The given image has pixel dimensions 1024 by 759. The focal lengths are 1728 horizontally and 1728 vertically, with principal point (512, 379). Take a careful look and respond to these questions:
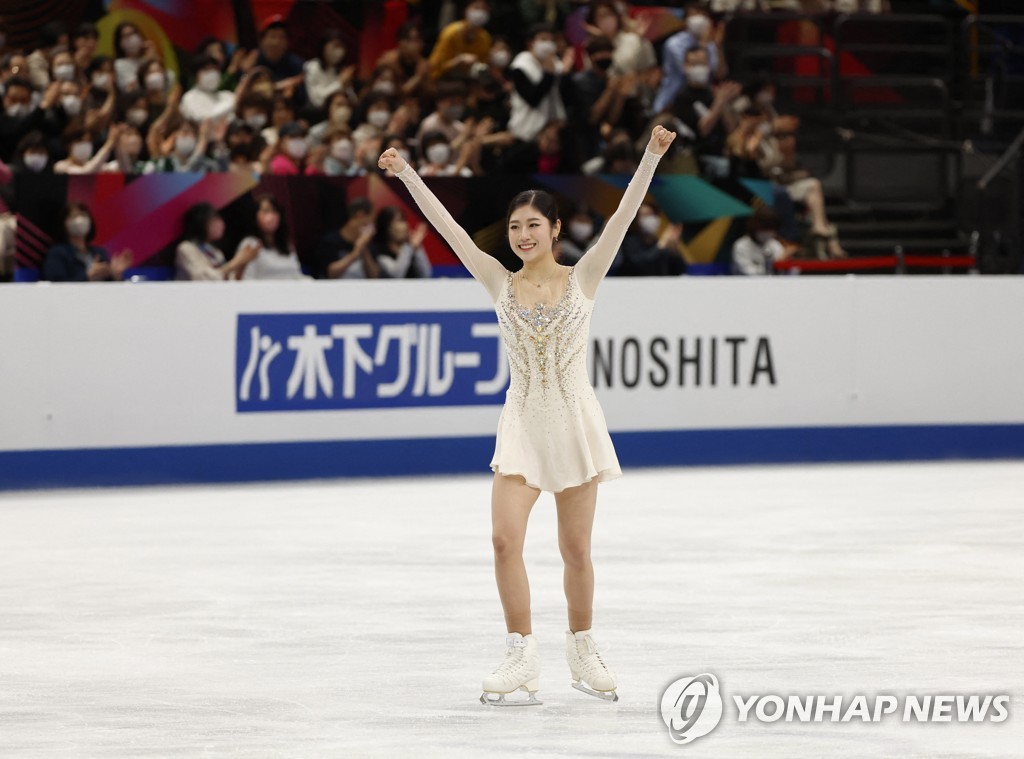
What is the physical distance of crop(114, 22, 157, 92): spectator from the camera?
12.0 metres

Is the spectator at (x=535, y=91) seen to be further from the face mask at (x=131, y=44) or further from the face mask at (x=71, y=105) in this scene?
the face mask at (x=71, y=105)

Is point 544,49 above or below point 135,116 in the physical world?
above

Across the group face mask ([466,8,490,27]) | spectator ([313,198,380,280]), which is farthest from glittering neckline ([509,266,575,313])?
face mask ([466,8,490,27])

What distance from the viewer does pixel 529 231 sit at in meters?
4.70

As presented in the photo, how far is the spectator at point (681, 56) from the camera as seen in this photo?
1337cm

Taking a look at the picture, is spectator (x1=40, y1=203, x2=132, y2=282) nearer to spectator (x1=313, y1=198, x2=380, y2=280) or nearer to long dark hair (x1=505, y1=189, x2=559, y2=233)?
spectator (x1=313, y1=198, x2=380, y2=280)

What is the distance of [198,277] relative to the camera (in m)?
10.8

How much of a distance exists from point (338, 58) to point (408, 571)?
265 inches

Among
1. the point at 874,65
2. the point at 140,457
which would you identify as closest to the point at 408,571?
the point at 140,457

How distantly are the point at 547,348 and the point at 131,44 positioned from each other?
817 centimetres

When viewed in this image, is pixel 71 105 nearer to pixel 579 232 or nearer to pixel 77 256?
pixel 77 256

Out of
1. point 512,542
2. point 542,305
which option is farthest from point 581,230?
point 512,542

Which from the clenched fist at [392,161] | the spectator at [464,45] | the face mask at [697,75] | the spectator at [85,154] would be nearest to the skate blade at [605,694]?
the clenched fist at [392,161]

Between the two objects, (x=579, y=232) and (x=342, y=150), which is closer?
(x=579, y=232)
